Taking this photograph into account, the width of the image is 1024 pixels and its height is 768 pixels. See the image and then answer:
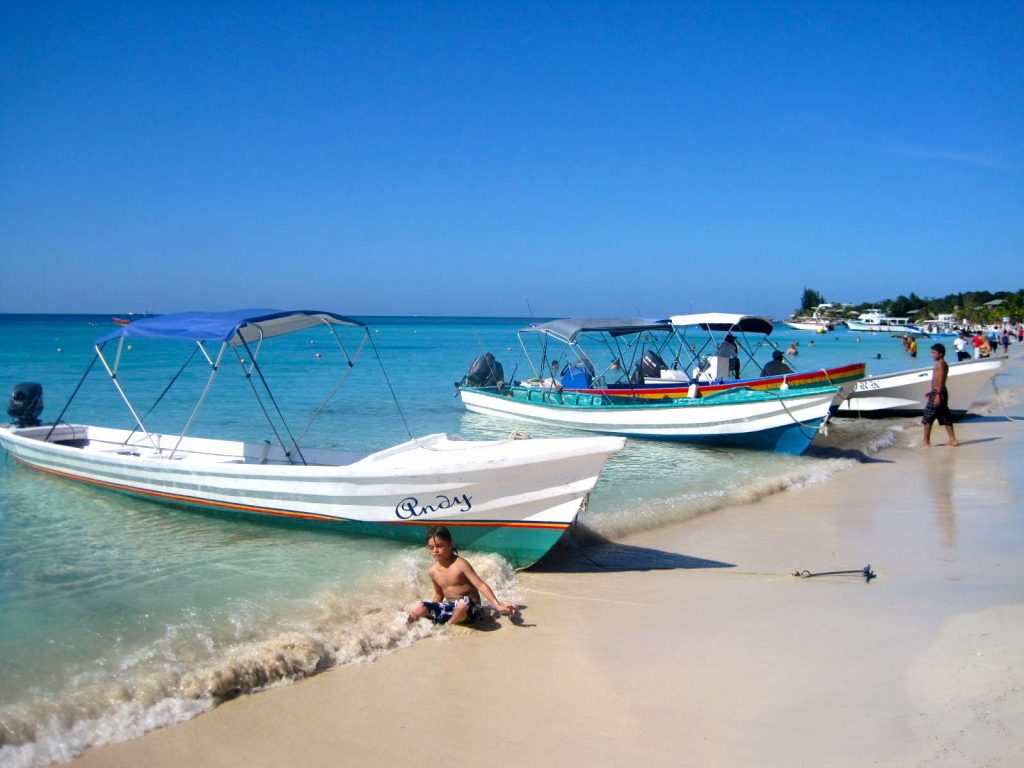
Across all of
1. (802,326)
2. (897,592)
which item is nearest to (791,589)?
(897,592)

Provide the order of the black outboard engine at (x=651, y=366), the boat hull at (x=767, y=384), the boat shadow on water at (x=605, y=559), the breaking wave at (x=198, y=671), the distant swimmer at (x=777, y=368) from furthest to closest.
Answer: the black outboard engine at (x=651, y=366) → the distant swimmer at (x=777, y=368) → the boat hull at (x=767, y=384) → the boat shadow on water at (x=605, y=559) → the breaking wave at (x=198, y=671)

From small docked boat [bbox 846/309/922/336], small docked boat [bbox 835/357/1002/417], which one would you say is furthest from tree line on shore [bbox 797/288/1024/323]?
small docked boat [bbox 835/357/1002/417]

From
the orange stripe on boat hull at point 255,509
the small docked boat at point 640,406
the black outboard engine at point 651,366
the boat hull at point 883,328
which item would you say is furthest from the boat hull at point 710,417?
the boat hull at point 883,328

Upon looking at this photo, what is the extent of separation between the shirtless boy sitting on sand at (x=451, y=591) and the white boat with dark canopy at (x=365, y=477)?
1205 millimetres

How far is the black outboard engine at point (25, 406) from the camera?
43.5 feet

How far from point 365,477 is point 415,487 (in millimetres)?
610

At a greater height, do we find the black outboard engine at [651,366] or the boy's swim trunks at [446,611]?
the black outboard engine at [651,366]

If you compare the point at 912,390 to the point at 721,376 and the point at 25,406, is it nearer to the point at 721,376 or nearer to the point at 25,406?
the point at 721,376

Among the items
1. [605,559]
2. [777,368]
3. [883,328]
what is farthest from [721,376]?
[883,328]

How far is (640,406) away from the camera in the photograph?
16344 mm

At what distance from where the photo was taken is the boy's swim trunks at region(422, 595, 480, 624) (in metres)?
6.36

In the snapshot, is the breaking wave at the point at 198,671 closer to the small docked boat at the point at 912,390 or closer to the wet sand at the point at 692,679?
the wet sand at the point at 692,679

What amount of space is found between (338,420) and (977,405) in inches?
670

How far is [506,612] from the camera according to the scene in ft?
20.9
